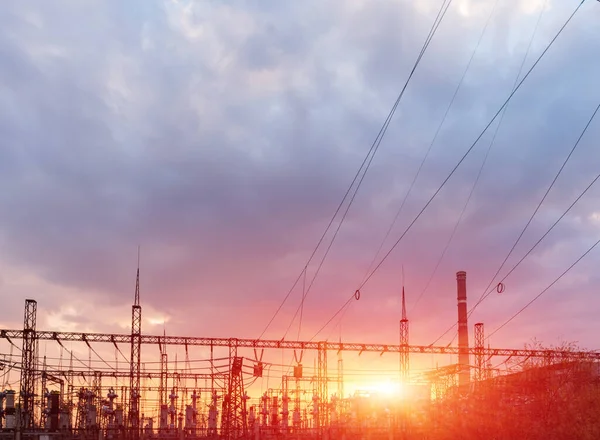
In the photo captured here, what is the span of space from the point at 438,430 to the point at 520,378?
5.31 m

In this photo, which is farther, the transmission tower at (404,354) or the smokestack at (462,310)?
the smokestack at (462,310)

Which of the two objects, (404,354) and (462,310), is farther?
(462,310)

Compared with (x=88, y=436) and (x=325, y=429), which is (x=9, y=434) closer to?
→ (x=88, y=436)

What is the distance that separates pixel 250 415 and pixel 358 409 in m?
14.7

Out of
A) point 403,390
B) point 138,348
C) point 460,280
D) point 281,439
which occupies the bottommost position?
point 281,439

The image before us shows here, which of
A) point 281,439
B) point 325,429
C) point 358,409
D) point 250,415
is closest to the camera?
point 325,429

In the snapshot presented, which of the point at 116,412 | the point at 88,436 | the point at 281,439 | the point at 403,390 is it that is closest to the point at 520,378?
the point at 403,390

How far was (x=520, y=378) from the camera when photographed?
3841cm

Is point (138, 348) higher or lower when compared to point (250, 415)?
higher

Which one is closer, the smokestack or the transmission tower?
the transmission tower

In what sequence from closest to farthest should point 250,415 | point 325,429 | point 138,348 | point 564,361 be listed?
point 564,361 < point 138,348 < point 325,429 < point 250,415

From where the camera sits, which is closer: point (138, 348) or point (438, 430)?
point (438, 430)

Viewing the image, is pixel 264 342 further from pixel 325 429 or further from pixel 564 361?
pixel 564 361

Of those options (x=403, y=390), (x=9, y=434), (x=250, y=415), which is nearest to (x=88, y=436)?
(x=9, y=434)
